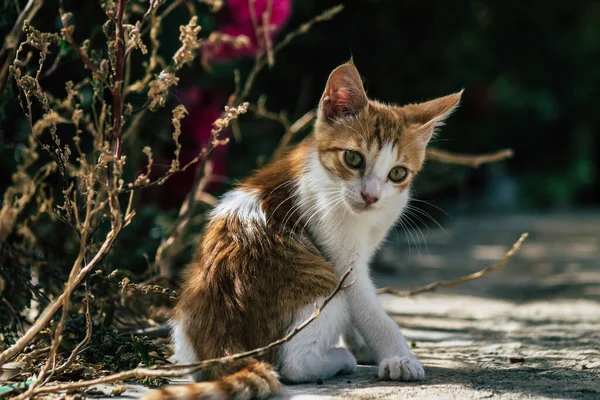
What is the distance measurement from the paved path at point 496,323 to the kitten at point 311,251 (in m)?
0.13

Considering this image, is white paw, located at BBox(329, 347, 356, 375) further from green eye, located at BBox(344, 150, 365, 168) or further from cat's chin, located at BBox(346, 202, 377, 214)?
green eye, located at BBox(344, 150, 365, 168)

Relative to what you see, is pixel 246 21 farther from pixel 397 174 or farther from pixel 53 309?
pixel 53 309

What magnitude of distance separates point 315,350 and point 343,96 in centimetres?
86

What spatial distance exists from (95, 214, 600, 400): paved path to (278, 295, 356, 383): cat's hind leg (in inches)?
2.0

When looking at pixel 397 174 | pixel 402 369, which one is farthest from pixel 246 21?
pixel 402 369

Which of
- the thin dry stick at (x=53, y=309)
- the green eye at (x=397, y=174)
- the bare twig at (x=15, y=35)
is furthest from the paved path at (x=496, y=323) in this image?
the bare twig at (x=15, y=35)

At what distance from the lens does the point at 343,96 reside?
8.44 ft

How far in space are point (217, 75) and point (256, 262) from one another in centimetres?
199

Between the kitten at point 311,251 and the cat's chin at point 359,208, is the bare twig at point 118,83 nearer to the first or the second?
the kitten at point 311,251

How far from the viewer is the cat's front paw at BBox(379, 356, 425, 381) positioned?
2.22 metres

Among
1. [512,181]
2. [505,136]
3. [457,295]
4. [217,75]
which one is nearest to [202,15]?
[217,75]

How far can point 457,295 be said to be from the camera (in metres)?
4.09

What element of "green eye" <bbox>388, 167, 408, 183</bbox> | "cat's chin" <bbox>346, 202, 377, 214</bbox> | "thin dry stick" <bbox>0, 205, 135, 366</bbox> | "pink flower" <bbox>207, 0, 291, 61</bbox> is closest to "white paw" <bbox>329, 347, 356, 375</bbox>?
"cat's chin" <bbox>346, 202, 377, 214</bbox>

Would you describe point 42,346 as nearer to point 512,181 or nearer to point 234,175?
point 234,175
